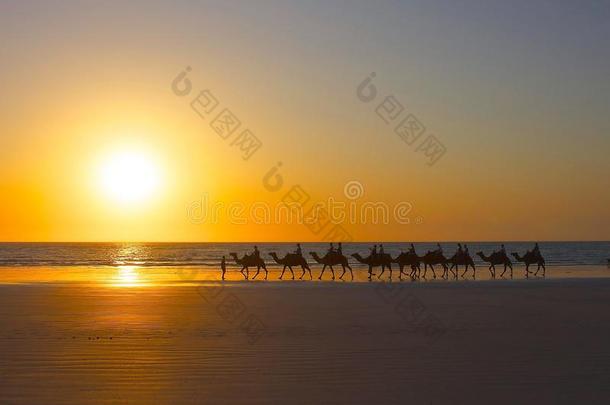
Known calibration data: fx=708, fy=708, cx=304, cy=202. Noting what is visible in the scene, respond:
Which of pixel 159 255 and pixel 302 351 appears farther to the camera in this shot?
pixel 159 255

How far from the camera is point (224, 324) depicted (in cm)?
1348

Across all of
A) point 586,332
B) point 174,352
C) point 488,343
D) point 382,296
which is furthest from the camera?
point 382,296

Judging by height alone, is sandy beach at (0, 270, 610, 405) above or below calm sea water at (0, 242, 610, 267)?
below

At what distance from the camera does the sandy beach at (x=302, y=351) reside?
26.2 feet

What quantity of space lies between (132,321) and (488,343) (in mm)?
6793

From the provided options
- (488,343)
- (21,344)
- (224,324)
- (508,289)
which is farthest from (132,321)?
(508,289)

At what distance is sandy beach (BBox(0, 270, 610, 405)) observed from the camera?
26.2ft

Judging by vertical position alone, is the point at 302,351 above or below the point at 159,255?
below

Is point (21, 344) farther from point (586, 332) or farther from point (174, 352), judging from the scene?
point (586, 332)

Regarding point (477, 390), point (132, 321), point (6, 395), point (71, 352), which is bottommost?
point (477, 390)

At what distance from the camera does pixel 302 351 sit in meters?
10.4

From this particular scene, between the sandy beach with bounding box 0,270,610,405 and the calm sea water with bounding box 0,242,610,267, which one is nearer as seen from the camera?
the sandy beach with bounding box 0,270,610,405

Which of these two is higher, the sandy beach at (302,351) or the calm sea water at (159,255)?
the calm sea water at (159,255)

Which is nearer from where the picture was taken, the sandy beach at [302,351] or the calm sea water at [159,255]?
the sandy beach at [302,351]
